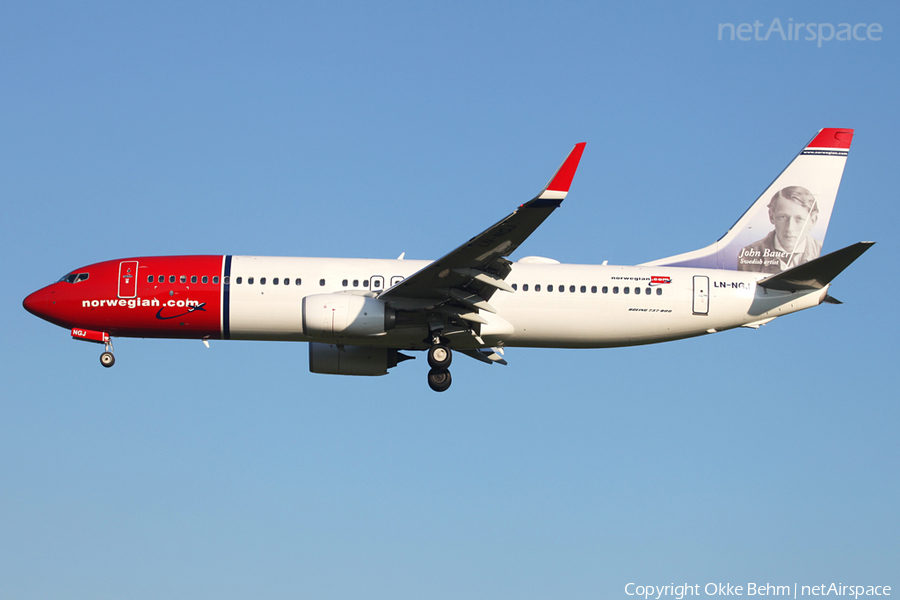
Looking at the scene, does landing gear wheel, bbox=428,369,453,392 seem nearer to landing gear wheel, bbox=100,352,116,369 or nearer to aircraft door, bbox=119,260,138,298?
aircraft door, bbox=119,260,138,298

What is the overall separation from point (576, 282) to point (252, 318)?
947 cm

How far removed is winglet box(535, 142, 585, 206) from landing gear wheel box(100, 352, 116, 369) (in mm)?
14471

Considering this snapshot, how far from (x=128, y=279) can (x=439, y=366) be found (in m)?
9.61

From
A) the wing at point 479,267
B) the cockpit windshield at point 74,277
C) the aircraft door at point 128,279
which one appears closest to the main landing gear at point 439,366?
the wing at point 479,267

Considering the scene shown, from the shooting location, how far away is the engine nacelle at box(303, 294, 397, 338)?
25.9 m

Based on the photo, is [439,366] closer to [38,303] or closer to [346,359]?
[346,359]

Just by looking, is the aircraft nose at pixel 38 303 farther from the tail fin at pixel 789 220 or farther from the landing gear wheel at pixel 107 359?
the tail fin at pixel 789 220

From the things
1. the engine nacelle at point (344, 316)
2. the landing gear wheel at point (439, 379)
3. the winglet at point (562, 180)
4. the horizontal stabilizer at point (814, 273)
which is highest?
the winglet at point (562, 180)

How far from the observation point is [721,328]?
28.2m

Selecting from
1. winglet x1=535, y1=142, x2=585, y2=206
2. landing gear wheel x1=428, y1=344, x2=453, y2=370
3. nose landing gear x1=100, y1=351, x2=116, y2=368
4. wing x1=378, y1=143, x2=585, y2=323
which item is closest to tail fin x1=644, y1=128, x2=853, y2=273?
wing x1=378, y1=143, x2=585, y2=323

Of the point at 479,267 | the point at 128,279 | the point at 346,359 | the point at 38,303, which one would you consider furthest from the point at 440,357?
the point at 38,303

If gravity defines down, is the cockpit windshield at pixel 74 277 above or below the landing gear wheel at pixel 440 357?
above

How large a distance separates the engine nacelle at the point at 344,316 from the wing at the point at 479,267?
0.50 meters

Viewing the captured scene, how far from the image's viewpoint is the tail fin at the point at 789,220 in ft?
97.8
